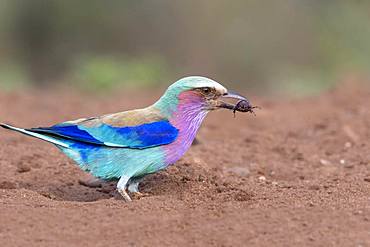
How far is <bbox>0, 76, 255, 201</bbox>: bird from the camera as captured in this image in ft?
19.9

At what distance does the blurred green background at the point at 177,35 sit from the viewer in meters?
18.2

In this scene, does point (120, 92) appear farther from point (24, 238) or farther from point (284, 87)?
point (24, 238)

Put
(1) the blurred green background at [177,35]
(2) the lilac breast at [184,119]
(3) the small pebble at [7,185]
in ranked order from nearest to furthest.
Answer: (2) the lilac breast at [184,119] < (3) the small pebble at [7,185] < (1) the blurred green background at [177,35]

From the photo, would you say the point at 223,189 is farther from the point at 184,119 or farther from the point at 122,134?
the point at 122,134

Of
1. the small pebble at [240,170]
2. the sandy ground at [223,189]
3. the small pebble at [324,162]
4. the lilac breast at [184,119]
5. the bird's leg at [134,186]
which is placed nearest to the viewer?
the sandy ground at [223,189]

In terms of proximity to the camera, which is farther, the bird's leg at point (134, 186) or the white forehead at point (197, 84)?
the bird's leg at point (134, 186)

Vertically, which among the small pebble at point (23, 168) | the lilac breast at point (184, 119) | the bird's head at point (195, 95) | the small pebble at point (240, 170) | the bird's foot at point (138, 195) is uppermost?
the bird's head at point (195, 95)

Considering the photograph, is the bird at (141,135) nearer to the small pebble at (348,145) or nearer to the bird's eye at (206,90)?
the bird's eye at (206,90)

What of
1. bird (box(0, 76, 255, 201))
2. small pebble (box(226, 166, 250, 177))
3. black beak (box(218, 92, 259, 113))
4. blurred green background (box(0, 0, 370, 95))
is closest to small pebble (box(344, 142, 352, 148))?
small pebble (box(226, 166, 250, 177))

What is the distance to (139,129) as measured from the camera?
6129mm

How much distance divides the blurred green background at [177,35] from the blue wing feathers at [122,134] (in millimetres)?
11484

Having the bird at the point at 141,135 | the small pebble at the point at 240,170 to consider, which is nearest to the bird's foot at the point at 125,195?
the bird at the point at 141,135

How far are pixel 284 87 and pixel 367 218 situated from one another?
36.0 feet

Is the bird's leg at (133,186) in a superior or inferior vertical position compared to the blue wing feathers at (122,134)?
inferior
